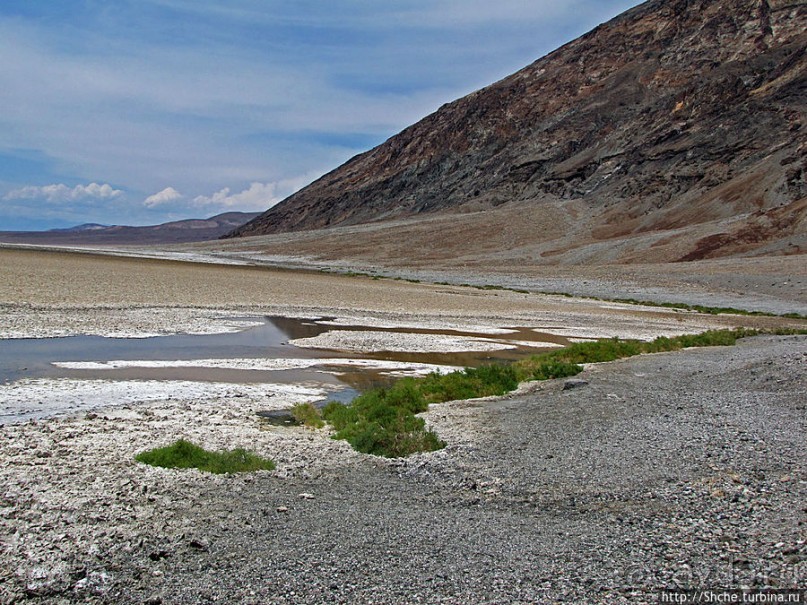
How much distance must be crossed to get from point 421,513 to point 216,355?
1437 centimetres

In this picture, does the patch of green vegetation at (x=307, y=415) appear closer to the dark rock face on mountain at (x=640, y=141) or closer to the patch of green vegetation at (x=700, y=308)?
the patch of green vegetation at (x=700, y=308)

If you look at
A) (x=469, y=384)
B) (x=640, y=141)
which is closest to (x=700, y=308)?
(x=469, y=384)

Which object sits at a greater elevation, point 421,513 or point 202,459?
point 202,459

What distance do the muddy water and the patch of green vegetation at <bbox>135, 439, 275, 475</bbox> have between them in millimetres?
6309

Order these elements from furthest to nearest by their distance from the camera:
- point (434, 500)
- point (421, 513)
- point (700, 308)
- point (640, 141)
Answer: point (640, 141), point (700, 308), point (434, 500), point (421, 513)

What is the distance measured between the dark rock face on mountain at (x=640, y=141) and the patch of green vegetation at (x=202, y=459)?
254 feet

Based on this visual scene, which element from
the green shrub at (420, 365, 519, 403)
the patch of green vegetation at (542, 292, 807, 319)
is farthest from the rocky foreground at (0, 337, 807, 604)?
the patch of green vegetation at (542, 292, 807, 319)

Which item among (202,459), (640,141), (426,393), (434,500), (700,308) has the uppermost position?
(640,141)

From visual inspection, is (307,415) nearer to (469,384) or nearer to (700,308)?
(469,384)

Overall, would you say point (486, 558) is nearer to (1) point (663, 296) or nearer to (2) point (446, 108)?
(1) point (663, 296)

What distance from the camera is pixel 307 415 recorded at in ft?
43.3

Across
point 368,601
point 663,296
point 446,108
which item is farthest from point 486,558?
point 446,108

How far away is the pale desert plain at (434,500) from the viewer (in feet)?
19.4

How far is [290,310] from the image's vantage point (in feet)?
118
